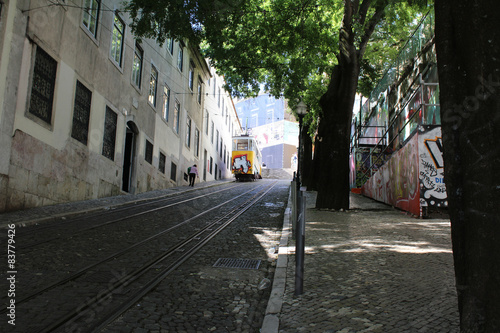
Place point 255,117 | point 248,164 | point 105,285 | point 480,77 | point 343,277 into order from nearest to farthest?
point 480,77 → point 105,285 → point 343,277 → point 248,164 → point 255,117

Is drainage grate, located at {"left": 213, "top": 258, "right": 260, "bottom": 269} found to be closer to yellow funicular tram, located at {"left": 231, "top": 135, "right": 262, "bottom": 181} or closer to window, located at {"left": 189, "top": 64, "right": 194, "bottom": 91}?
window, located at {"left": 189, "top": 64, "right": 194, "bottom": 91}

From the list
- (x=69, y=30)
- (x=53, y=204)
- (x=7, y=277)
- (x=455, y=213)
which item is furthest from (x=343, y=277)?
(x=69, y=30)

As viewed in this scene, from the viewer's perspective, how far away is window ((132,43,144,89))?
16.6 m

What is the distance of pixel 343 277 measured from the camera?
4.39 metres

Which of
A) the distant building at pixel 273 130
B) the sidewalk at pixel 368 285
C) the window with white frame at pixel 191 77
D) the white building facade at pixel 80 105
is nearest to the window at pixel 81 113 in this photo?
the white building facade at pixel 80 105

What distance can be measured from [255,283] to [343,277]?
3.39ft

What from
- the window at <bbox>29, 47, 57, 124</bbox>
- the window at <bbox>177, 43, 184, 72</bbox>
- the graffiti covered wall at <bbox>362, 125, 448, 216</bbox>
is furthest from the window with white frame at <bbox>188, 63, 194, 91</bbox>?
the graffiti covered wall at <bbox>362, 125, 448, 216</bbox>

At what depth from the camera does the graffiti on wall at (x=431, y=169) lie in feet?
32.0

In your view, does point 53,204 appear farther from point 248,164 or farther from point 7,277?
point 248,164

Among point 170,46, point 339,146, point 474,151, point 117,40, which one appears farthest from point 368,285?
point 170,46

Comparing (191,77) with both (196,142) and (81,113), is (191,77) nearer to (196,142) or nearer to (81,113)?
(196,142)

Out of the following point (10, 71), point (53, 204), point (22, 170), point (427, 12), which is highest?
point (427, 12)

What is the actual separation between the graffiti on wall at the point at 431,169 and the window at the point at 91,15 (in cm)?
1083

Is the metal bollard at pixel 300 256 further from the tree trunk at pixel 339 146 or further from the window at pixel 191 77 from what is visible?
the window at pixel 191 77
